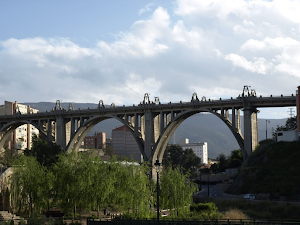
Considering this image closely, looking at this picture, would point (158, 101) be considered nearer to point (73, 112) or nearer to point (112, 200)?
point (73, 112)

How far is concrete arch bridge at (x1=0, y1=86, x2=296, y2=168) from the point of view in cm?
7006

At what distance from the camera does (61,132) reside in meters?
90.1

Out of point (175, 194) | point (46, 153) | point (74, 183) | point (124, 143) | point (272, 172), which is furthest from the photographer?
point (124, 143)

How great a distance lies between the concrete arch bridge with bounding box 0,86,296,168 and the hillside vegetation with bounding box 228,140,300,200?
Result: 4.83 meters

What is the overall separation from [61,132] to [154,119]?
2322cm

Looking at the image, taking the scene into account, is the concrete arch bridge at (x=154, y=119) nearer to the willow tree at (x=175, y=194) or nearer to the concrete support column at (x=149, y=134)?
the concrete support column at (x=149, y=134)

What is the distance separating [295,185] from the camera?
54.2m

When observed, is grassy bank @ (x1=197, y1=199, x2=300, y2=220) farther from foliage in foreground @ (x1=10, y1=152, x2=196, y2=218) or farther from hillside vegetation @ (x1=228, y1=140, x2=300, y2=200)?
foliage in foreground @ (x1=10, y1=152, x2=196, y2=218)

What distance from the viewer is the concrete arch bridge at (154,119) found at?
2758 inches

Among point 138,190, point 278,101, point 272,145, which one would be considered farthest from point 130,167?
point 278,101

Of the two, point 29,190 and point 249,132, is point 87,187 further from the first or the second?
point 249,132

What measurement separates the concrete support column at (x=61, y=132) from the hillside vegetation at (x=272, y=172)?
41674 millimetres

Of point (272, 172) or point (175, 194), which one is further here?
point (272, 172)

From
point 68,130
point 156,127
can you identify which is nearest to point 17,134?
point 68,130
